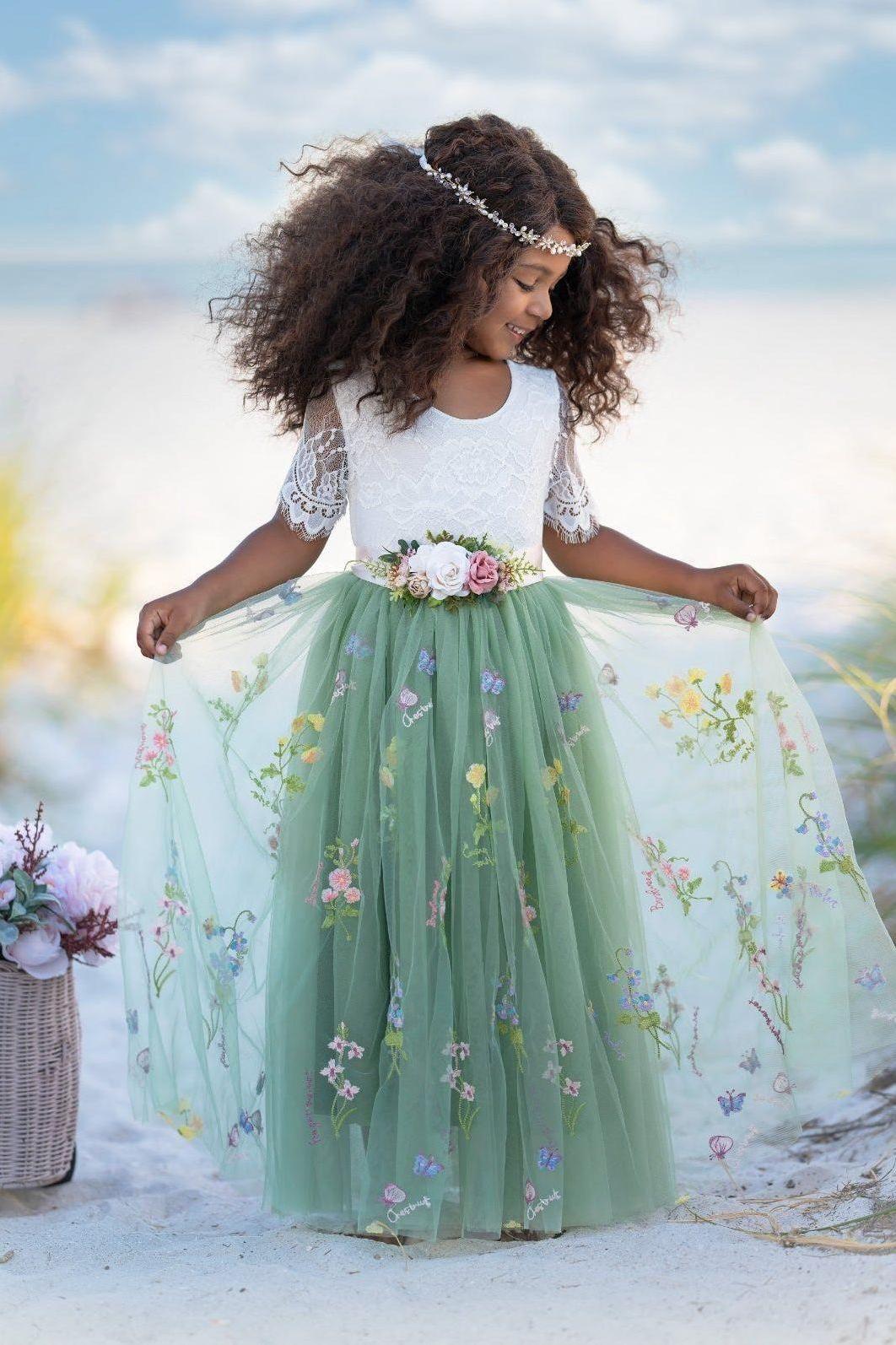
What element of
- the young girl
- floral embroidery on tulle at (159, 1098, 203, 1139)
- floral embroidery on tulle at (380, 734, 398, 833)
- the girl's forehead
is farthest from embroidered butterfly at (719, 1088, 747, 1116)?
the girl's forehead

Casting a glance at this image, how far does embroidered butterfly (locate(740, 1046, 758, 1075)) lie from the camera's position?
1.86 metres

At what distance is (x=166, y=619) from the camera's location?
1.88 metres

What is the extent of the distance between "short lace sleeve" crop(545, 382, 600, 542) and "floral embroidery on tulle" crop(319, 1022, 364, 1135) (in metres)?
0.74

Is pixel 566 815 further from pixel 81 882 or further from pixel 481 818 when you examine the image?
pixel 81 882

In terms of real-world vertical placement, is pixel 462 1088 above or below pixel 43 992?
below

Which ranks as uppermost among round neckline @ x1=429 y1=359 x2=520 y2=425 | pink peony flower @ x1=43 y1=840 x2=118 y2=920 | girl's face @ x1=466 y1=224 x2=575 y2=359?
girl's face @ x1=466 y1=224 x2=575 y2=359

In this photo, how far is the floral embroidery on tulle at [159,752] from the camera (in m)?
1.91

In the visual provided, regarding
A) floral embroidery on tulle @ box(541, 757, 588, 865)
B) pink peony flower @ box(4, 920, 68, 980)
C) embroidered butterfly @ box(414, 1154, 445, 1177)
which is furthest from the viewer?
pink peony flower @ box(4, 920, 68, 980)

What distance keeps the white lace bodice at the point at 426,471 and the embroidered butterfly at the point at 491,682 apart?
185mm

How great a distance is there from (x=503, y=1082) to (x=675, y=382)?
10.3 feet

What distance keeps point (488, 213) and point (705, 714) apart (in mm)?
713

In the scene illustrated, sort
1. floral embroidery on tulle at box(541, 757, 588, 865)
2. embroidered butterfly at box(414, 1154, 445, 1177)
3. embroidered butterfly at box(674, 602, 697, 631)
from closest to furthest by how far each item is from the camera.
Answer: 1. embroidered butterfly at box(414, 1154, 445, 1177)
2. floral embroidery on tulle at box(541, 757, 588, 865)
3. embroidered butterfly at box(674, 602, 697, 631)

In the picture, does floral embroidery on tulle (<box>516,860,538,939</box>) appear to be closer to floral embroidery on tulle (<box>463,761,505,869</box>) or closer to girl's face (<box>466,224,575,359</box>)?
floral embroidery on tulle (<box>463,761,505,869</box>)

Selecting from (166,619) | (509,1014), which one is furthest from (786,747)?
(166,619)
